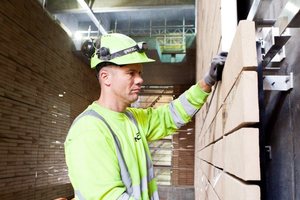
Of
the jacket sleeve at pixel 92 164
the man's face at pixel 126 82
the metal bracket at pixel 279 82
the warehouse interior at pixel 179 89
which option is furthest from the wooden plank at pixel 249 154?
the man's face at pixel 126 82

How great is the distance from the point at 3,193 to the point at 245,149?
17.9ft

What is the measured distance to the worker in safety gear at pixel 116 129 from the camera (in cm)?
158

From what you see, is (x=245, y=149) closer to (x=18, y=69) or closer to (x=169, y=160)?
(x=18, y=69)

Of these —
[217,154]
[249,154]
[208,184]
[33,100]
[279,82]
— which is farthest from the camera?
[33,100]

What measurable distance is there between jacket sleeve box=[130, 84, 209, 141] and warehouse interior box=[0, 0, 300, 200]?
176mm

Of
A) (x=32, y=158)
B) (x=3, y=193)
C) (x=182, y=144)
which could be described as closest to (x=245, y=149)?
(x=3, y=193)

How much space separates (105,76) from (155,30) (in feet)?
25.9

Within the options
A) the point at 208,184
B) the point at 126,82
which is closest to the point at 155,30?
the point at 208,184

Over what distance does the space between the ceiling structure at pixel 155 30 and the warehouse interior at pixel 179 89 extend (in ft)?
0.11

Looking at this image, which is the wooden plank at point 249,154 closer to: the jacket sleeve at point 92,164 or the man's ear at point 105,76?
the jacket sleeve at point 92,164

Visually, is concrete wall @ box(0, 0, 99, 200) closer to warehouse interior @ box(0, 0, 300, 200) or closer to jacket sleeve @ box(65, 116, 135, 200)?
warehouse interior @ box(0, 0, 300, 200)

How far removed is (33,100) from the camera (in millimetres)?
6375

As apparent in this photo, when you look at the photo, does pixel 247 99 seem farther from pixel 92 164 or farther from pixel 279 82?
pixel 92 164

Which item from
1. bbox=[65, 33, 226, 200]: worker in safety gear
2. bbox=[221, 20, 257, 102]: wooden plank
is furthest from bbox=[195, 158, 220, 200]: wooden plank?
bbox=[221, 20, 257, 102]: wooden plank
